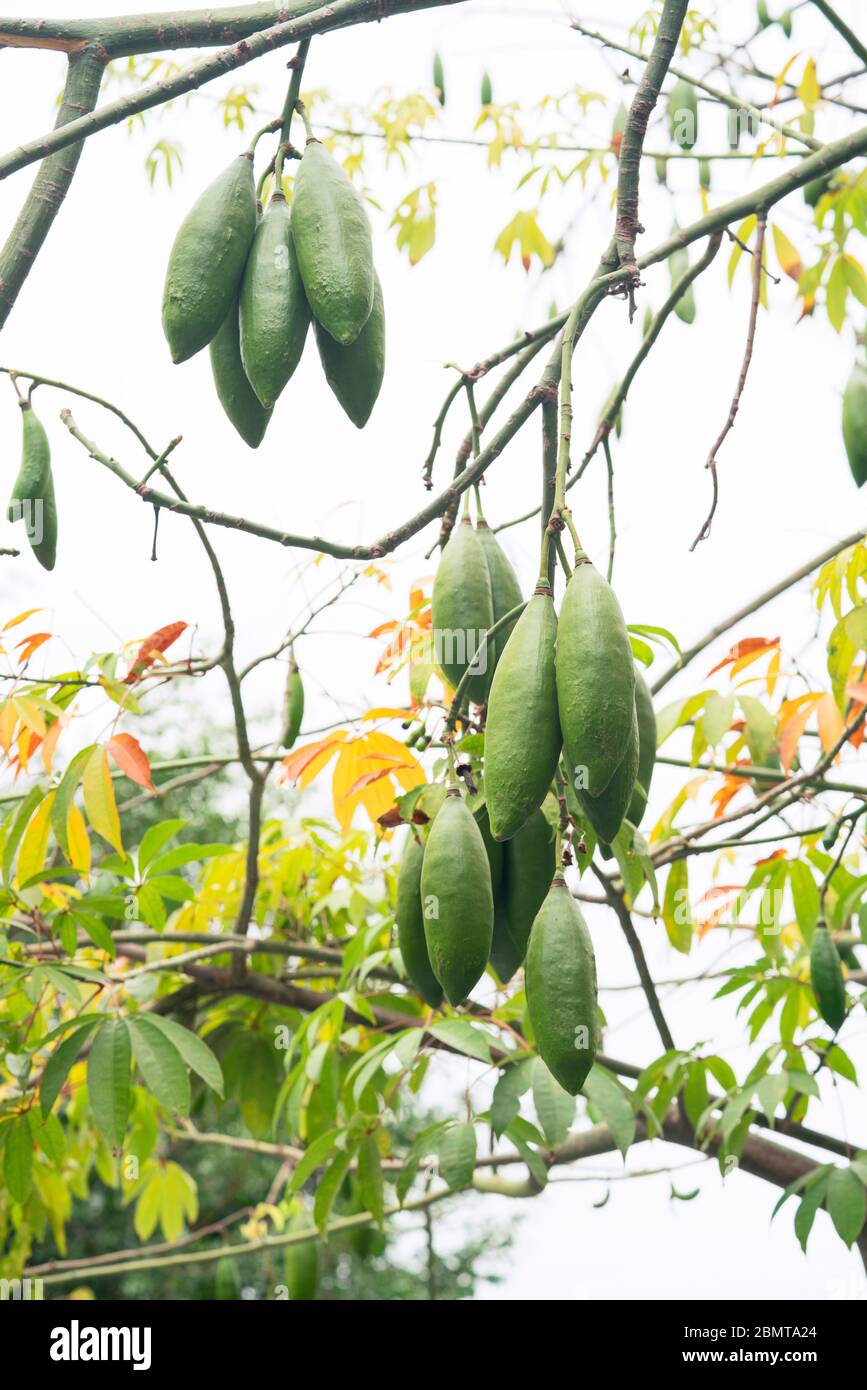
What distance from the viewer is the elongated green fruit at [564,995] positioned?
2.08 ft

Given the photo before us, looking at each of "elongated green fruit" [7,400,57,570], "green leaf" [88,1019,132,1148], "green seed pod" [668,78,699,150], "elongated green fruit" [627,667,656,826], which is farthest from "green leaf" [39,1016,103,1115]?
"green seed pod" [668,78,699,150]

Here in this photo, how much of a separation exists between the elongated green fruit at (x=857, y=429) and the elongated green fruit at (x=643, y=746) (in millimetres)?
856

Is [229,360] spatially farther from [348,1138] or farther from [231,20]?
[348,1138]

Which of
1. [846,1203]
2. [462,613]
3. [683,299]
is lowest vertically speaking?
[846,1203]

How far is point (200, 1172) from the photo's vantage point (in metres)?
7.57

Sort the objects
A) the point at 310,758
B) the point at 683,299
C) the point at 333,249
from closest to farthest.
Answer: the point at 333,249 < the point at 310,758 < the point at 683,299

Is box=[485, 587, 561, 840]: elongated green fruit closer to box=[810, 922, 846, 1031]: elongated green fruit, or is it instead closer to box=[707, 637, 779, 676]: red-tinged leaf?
box=[810, 922, 846, 1031]: elongated green fruit

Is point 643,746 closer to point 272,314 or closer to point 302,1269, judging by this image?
point 272,314

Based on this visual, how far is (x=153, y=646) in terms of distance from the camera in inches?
63.7

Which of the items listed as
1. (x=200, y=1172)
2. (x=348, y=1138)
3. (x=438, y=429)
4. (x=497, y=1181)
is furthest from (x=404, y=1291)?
(x=438, y=429)

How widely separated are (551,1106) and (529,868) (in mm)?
762

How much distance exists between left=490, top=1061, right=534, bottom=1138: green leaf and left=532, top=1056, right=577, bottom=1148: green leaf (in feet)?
0.04

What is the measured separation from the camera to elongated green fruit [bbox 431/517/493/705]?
788mm

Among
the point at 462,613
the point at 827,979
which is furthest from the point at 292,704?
the point at 462,613
